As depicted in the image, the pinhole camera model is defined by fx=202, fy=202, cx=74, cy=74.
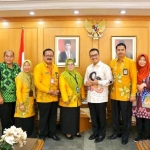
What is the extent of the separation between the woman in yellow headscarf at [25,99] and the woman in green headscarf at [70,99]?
0.48m

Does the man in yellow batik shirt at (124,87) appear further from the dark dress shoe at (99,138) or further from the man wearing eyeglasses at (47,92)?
the man wearing eyeglasses at (47,92)

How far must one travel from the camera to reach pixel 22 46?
4414mm

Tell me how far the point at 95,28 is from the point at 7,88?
→ 7.60 feet

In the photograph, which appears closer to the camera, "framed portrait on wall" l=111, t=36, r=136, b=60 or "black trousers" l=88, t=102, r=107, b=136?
"black trousers" l=88, t=102, r=107, b=136

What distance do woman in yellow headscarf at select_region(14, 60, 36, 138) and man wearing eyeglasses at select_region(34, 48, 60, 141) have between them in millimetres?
117

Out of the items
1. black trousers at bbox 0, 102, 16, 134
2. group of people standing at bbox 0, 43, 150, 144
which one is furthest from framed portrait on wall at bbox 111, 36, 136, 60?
black trousers at bbox 0, 102, 16, 134

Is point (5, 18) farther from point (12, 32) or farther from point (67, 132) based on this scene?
point (67, 132)

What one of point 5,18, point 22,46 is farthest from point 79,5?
point 5,18

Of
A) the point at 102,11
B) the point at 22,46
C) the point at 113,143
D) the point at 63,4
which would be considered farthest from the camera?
the point at 22,46

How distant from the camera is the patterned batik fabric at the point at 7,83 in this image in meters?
3.12

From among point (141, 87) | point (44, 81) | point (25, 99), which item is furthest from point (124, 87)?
point (25, 99)

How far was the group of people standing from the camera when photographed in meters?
3.12

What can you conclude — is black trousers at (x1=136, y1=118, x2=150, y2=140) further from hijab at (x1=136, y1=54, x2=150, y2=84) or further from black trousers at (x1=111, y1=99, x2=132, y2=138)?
hijab at (x1=136, y1=54, x2=150, y2=84)

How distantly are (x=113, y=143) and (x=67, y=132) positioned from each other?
2.50 feet
